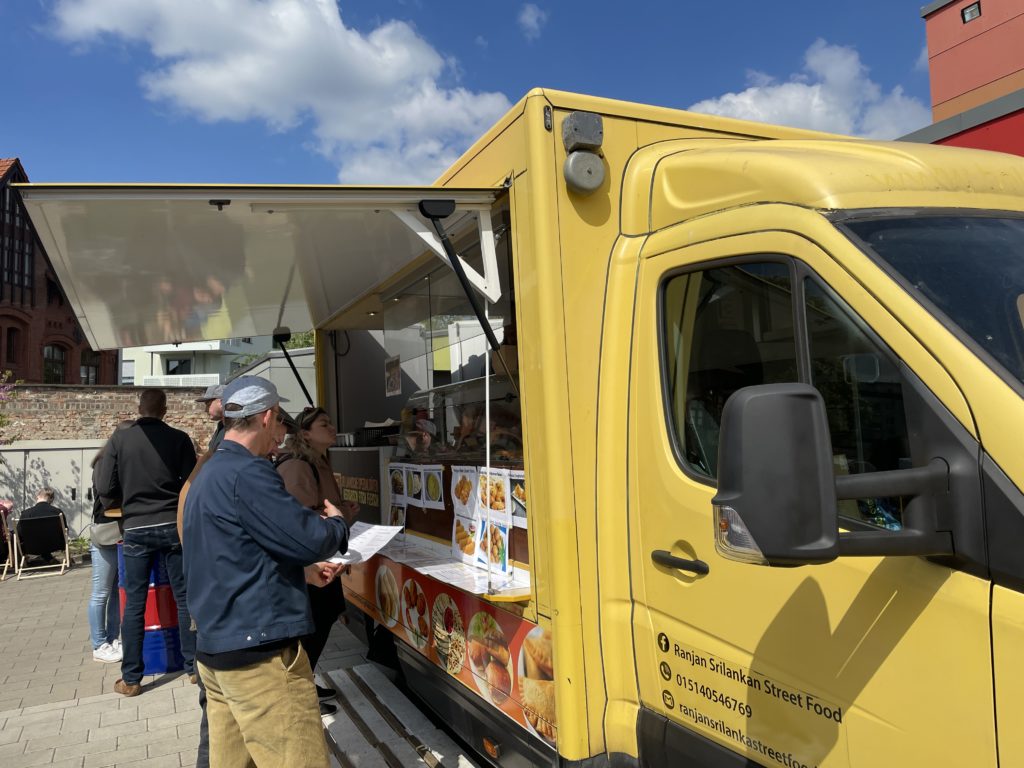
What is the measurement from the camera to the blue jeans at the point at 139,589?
5.17m

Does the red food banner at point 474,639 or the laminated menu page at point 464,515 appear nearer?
the red food banner at point 474,639

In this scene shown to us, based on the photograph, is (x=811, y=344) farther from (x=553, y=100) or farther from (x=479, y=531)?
(x=479, y=531)

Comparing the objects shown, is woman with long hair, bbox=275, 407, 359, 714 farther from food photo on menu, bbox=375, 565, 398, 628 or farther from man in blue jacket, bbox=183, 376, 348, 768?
man in blue jacket, bbox=183, 376, 348, 768

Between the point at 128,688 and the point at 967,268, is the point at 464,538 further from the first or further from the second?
the point at 128,688

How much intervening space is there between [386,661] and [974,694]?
3.73 m

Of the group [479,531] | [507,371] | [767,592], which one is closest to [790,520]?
[767,592]

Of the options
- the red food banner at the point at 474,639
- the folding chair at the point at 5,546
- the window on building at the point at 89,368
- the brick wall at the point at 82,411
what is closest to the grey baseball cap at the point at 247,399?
the red food banner at the point at 474,639

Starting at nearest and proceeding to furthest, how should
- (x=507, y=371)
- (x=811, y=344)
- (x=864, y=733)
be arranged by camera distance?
(x=864, y=733) → (x=811, y=344) → (x=507, y=371)

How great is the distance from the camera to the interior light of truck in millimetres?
1419

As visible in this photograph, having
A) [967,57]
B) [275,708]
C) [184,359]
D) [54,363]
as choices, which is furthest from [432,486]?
[184,359]

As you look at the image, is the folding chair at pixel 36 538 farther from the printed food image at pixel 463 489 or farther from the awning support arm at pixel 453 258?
the awning support arm at pixel 453 258

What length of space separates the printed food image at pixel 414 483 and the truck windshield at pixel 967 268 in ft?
8.71

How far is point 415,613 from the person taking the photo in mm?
3793

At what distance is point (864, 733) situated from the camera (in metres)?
1.71
